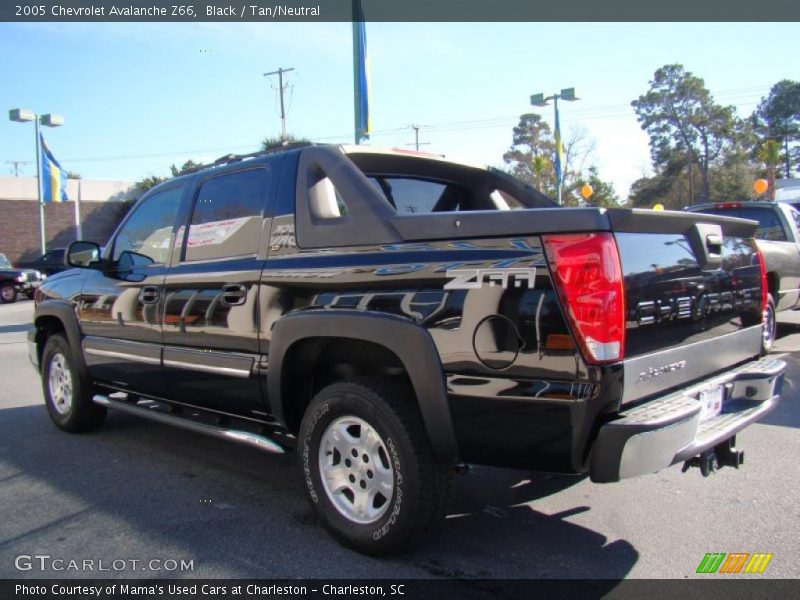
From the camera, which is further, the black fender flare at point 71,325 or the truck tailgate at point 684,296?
the black fender flare at point 71,325

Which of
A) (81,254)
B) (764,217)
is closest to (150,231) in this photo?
(81,254)

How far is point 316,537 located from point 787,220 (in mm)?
8391

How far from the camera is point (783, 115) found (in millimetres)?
61906

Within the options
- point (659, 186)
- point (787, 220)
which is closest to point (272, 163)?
point (787, 220)

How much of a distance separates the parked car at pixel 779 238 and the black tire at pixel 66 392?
24.9ft

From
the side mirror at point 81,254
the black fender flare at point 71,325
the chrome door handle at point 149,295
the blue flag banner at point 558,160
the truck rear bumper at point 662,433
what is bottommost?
the truck rear bumper at point 662,433

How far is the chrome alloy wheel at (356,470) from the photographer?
124 inches

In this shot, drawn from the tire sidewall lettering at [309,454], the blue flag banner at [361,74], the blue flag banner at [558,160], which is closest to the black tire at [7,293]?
the blue flag banner at [361,74]

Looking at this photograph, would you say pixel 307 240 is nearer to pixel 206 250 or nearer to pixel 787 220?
pixel 206 250

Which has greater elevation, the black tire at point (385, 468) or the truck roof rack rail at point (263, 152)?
the truck roof rack rail at point (263, 152)

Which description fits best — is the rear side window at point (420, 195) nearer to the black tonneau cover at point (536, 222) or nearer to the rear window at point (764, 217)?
the black tonneau cover at point (536, 222)

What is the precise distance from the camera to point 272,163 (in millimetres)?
3881

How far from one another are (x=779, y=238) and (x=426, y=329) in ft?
26.3

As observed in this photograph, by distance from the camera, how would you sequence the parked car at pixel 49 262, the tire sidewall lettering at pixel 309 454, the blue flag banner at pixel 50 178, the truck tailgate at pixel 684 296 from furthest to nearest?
the blue flag banner at pixel 50 178, the parked car at pixel 49 262, the tire sidewall lettering at pixel 309 454, the truck tailgate at pixel 684 296
